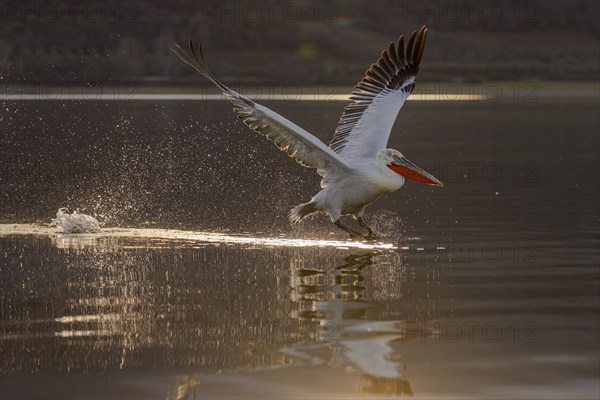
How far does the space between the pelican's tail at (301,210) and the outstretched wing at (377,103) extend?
0.50 metres

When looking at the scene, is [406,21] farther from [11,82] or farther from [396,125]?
[396,125]

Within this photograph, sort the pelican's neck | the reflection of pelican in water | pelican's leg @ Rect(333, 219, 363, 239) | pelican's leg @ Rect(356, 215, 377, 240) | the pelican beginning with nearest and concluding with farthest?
the reflection of pelican in water, the pelican, the pelican's neck, pelican's leg @ Rect(333, 219, 363, 239), pelican's leg @ Rect(356, 215, 377, 240)

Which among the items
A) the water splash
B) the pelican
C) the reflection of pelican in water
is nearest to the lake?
the reflection of pelican in water

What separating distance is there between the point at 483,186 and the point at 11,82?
1240 inches

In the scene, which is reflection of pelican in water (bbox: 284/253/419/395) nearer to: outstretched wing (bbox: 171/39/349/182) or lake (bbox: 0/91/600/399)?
lake (bbox: 0/91/600/399)

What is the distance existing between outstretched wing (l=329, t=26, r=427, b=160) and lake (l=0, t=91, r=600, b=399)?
0.76 m

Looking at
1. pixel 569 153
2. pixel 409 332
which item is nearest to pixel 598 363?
pixel 409 332

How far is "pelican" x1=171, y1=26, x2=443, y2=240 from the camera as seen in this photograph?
10328 millimetres

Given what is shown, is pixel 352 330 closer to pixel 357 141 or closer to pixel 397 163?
pixel 397 163

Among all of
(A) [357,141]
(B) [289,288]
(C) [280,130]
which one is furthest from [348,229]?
(B) [289,288]

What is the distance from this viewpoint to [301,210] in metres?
11.2

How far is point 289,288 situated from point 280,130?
1.84 m

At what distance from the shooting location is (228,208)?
13359 mm

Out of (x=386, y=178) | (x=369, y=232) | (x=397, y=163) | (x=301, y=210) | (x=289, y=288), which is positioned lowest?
(x=289, y=288)
